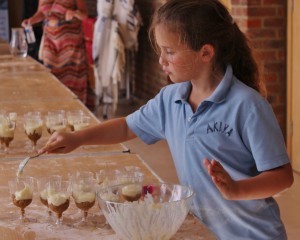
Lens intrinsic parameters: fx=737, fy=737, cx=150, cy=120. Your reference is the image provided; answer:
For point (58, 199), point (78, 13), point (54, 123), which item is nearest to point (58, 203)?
point (58, 199)

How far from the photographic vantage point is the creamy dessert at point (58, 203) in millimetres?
2115

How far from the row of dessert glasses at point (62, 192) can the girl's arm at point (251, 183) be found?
0.31 metres

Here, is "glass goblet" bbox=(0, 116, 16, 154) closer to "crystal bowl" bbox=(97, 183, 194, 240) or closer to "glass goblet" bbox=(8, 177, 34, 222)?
"glass goblet" bbox=(8, 177, 34, 222)

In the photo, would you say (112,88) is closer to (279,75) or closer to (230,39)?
(279,75)

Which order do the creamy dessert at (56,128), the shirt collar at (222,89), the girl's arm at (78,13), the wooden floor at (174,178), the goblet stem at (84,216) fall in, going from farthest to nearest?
the girl's arm at (78,13) < the wooden floor at (174,178) < the creamy dessert at (56,128) < the shirt collar at (222,89) < the goblet stem at (84,216)

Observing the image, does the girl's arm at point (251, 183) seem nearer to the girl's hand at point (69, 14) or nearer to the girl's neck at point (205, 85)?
the girl's neck at point (205, 85)

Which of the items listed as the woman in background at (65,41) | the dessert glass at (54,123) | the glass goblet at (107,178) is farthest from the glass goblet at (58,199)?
the woman in background at (65,41)

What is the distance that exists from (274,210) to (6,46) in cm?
→ 514

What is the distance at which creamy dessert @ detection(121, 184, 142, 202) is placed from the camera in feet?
6.84

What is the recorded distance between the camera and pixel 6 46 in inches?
275

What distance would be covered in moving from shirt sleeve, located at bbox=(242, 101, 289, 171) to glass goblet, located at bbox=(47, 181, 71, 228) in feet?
1.83

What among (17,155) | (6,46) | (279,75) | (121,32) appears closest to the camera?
(17,155)

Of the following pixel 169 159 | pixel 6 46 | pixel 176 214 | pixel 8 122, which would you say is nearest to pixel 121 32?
pixel 6 46

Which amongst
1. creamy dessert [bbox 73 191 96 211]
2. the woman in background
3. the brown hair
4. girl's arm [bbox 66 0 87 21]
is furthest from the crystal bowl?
the woman in background
